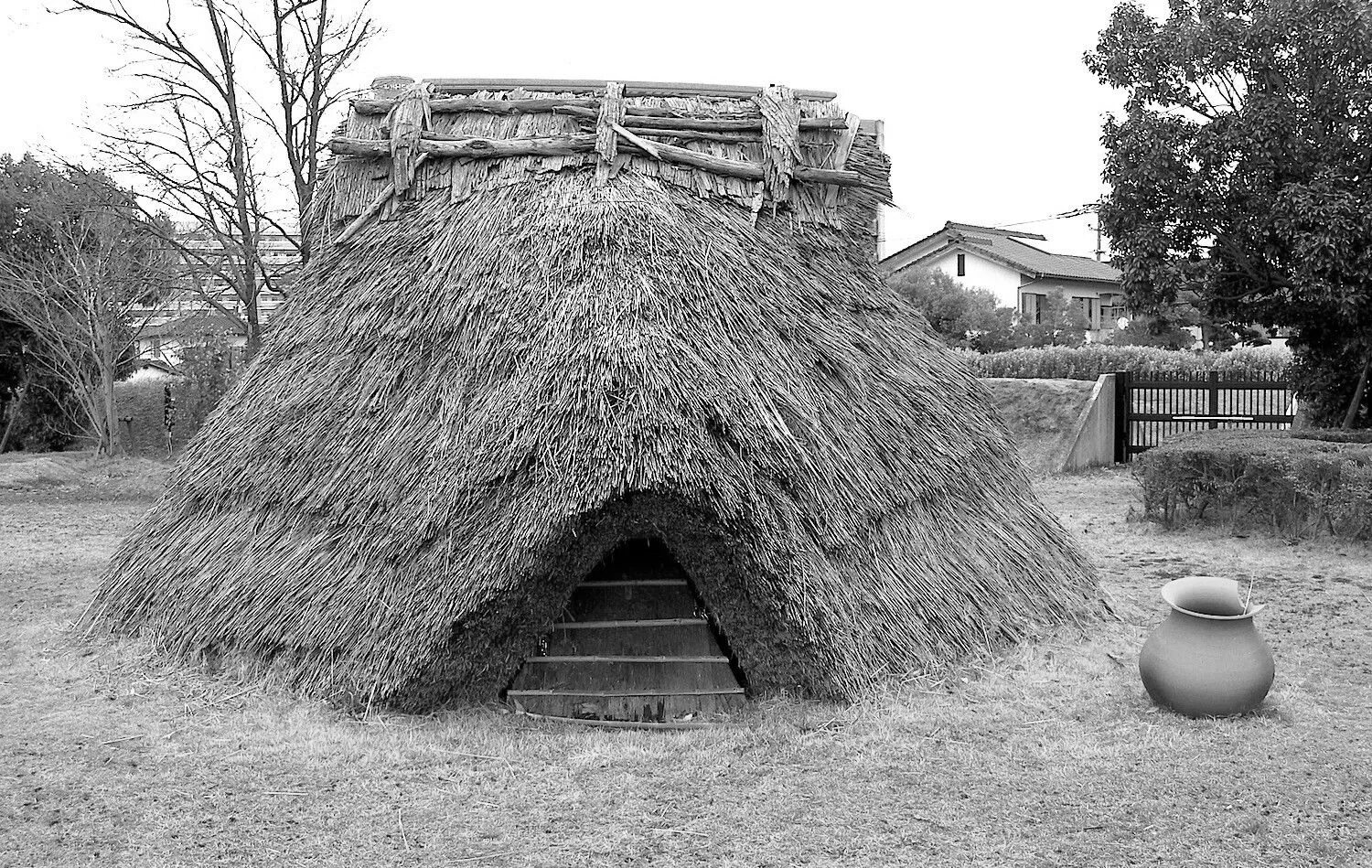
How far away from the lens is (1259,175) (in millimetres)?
13062

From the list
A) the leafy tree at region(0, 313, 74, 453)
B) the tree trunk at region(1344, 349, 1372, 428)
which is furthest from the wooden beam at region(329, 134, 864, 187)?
the leafy tree at region(0, 313, 74, 453)

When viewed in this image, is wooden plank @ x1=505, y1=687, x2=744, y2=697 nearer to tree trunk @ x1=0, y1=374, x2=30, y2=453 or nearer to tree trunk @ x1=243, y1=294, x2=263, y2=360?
tree trunk @ x1=243, y1=294, x2=263, y2=360

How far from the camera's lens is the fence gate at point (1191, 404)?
16891 millimetres

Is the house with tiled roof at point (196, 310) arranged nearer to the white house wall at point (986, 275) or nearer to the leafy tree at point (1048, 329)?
the leafy tree at point (1048, 329)

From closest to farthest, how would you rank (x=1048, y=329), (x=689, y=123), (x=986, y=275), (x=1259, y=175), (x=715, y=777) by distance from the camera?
(x=715, y=777) < (x=689, y=123) < (x=1259, y=175) < (x=1048, y=329) < (x=986, y=275)

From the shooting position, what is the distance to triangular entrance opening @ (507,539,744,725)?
586cm

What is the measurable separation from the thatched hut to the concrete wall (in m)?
9.46

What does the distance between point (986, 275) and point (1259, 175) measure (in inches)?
1110

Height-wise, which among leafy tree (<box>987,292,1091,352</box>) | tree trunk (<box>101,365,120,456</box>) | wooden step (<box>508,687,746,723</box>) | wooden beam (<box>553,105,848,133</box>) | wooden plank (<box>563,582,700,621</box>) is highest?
leafy tree (<box>987,292,1091,352</box>)

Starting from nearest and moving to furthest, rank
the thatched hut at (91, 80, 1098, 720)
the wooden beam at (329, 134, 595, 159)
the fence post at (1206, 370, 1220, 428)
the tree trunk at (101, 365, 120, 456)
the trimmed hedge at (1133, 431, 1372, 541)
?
the thatched hut at (91, 80, 1098, 720)
the wooden beam at (329, 134, 595, 159)
the trimmed hedge at (1133, 431, 1372, 541)
the fence post at (1206, 370, 1220, 428)
the tree trunk at (101, 365, 120, 456)

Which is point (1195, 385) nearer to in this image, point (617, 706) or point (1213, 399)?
point (1213, 399)

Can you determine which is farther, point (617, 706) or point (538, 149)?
point (538, 149)

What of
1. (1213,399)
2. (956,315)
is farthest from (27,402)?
(956,315)

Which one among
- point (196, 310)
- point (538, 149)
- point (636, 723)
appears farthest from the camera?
point (196, 310)
